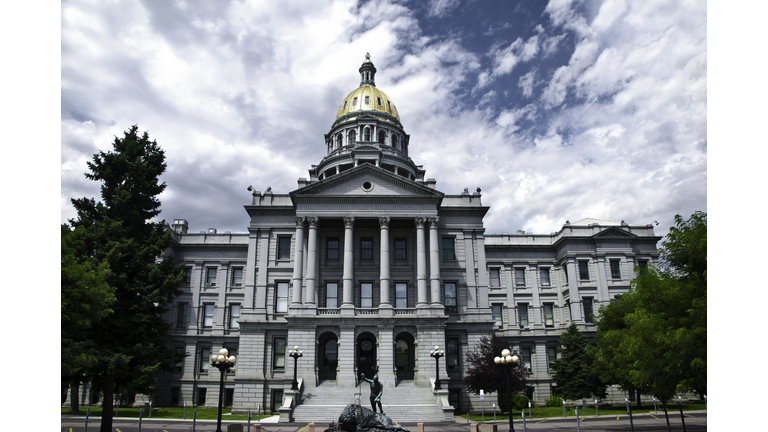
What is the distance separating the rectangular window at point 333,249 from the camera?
4269 centimetres

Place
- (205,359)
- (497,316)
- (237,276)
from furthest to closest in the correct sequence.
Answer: (497,316), (237,276), (205,359)

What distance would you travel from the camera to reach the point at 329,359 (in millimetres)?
39438

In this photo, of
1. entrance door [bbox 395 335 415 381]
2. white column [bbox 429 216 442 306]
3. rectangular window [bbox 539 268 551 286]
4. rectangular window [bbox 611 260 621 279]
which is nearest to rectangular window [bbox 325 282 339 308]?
entrance door [bbox 395 335 415 381]

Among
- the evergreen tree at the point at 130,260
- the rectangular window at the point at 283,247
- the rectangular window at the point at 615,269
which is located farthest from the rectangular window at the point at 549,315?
the evergreen tree at the point at 130,260

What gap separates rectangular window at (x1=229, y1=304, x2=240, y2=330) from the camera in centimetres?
4912

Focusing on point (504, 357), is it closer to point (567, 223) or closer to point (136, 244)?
point (136, 244)

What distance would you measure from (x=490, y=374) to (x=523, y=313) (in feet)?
60.6

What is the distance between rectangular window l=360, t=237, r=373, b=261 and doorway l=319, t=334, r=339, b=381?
7.40 m

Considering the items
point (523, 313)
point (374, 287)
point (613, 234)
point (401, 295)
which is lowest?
point (523, 313)

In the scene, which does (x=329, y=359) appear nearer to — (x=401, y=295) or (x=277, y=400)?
(x=277, y=400)

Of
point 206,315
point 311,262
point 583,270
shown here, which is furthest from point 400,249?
point 206,315

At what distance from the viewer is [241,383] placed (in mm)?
38969

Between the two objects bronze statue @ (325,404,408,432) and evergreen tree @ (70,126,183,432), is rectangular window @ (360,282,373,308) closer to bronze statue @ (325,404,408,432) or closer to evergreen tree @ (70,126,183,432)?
evergreen tree @ (70,126,183,432)

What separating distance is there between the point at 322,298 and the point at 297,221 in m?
6.97
